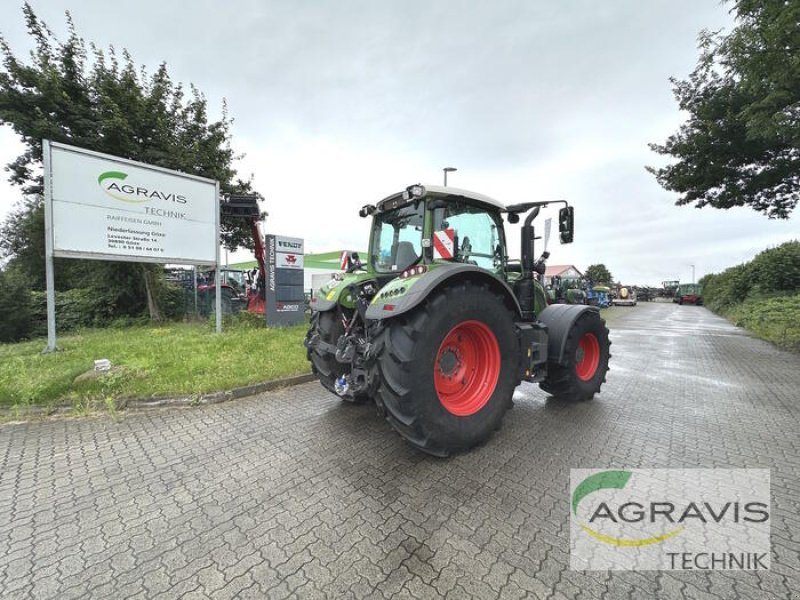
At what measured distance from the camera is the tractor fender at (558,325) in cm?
388

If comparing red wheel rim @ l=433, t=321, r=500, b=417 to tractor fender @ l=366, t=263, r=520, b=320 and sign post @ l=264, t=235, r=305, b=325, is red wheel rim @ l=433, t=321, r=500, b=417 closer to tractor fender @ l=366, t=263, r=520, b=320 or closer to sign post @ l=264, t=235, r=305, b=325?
tractor fender @ l=366, t=263, r=520, b=320

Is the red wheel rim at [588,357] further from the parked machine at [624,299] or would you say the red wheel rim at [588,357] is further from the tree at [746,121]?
the parked machine at [624,299]

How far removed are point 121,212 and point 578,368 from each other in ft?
29.6

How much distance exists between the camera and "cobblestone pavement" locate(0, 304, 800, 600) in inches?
66.6

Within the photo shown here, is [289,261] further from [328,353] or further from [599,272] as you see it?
[599,272]

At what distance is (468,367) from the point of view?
10.7ft

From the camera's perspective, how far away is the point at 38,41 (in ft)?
33.5

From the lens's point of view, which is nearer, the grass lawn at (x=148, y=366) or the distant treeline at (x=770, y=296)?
the grass lawn at (x=148, y=366)

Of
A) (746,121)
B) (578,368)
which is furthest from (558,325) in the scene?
(746,121)

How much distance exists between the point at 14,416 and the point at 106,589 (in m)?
3.44

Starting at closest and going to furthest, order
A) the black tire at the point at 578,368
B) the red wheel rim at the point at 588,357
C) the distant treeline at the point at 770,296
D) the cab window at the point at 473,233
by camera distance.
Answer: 1. the cab window at the point at 473,233
2. the black tire at the point at 578,368
3. the red wheel rim at the point at 588,357
4. the distant treeline at the point at 770,296

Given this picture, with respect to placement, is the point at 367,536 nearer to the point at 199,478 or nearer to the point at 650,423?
the point at 199,478

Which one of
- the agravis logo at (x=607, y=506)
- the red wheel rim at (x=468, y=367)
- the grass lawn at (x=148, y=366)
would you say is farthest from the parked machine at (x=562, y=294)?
the grass lawn at (x=148, y=366)

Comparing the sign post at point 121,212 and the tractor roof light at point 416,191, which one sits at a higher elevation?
the sign post at point 121,212
